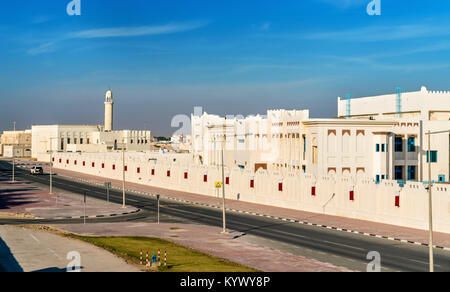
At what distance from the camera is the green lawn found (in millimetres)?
29891

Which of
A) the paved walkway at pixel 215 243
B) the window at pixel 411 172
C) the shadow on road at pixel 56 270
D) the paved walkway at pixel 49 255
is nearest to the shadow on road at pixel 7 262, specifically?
the paved walkway at pixel 49 255

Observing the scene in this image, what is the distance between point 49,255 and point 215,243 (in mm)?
11672

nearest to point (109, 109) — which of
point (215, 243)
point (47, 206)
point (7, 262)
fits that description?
point (47, 206)

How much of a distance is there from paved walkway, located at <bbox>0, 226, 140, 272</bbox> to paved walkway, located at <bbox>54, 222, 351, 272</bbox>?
12.2 feet

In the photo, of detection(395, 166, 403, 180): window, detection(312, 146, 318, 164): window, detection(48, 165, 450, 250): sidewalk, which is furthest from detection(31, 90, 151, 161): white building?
detection(395, 166, 403, 180): window

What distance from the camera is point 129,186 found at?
8862 cm

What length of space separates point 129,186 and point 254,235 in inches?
1933

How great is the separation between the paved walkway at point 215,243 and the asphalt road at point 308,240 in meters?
1.55

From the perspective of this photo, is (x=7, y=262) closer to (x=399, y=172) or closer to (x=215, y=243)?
(x=215, y=243)

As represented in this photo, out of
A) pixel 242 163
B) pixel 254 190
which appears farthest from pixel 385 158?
pixel 242 163

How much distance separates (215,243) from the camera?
128ft
